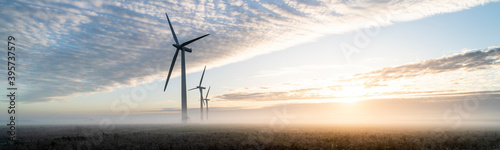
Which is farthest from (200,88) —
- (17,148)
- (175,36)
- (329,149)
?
(329,149)

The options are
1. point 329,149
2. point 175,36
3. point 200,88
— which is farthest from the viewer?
point 200,88

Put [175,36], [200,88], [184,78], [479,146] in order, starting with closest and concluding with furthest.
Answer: [479,146] < [184,78] < [175,36] < [200,88]

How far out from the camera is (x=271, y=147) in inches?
1312

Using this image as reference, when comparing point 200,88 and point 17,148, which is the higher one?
point 200,88

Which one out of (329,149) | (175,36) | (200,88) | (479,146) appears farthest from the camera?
(200,88)

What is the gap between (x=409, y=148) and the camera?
3212cm

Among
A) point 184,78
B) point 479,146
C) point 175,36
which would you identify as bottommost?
point 479,146

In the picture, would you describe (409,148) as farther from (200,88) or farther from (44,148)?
(200,88)

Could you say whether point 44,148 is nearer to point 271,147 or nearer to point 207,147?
point 207,147

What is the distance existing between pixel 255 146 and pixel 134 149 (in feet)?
48.0

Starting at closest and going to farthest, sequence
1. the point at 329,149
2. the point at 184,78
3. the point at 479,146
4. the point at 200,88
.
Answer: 1. the point at 329,149
2. the point at 479,146
3. the point at 184,78
4. the point at 200,88

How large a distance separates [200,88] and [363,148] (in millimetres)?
110217

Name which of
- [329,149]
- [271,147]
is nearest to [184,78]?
[271,147]

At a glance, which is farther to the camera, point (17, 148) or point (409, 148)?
point (17, 148)
